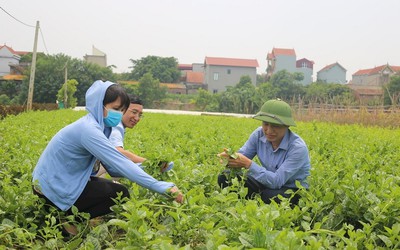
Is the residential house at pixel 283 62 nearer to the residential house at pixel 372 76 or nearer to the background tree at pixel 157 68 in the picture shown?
the residential house at pixel 372 76

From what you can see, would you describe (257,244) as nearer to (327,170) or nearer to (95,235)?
(95,235)

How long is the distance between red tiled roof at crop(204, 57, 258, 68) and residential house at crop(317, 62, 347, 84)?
9255 mm

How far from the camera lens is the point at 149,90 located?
44.4 meters

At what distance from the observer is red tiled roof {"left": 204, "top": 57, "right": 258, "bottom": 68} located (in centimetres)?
5716

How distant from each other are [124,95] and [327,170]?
6.80ft

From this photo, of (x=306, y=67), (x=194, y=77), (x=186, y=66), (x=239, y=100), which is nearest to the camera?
(x=239, y=100)

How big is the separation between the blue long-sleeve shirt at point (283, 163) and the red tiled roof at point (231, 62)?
53.3 metres

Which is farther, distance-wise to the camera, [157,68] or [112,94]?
[157,68]

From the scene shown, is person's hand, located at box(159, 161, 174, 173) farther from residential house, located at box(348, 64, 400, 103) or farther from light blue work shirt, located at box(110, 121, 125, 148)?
residential house, located at box(348, 64, 400, 103)

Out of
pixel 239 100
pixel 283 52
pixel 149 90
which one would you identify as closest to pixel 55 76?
pixel 149 90

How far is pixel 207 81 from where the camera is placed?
5769 cm

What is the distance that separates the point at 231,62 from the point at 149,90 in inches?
670

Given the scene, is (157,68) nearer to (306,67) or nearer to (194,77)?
(194,77)

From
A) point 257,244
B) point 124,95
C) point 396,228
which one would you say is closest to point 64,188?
point 124,95
